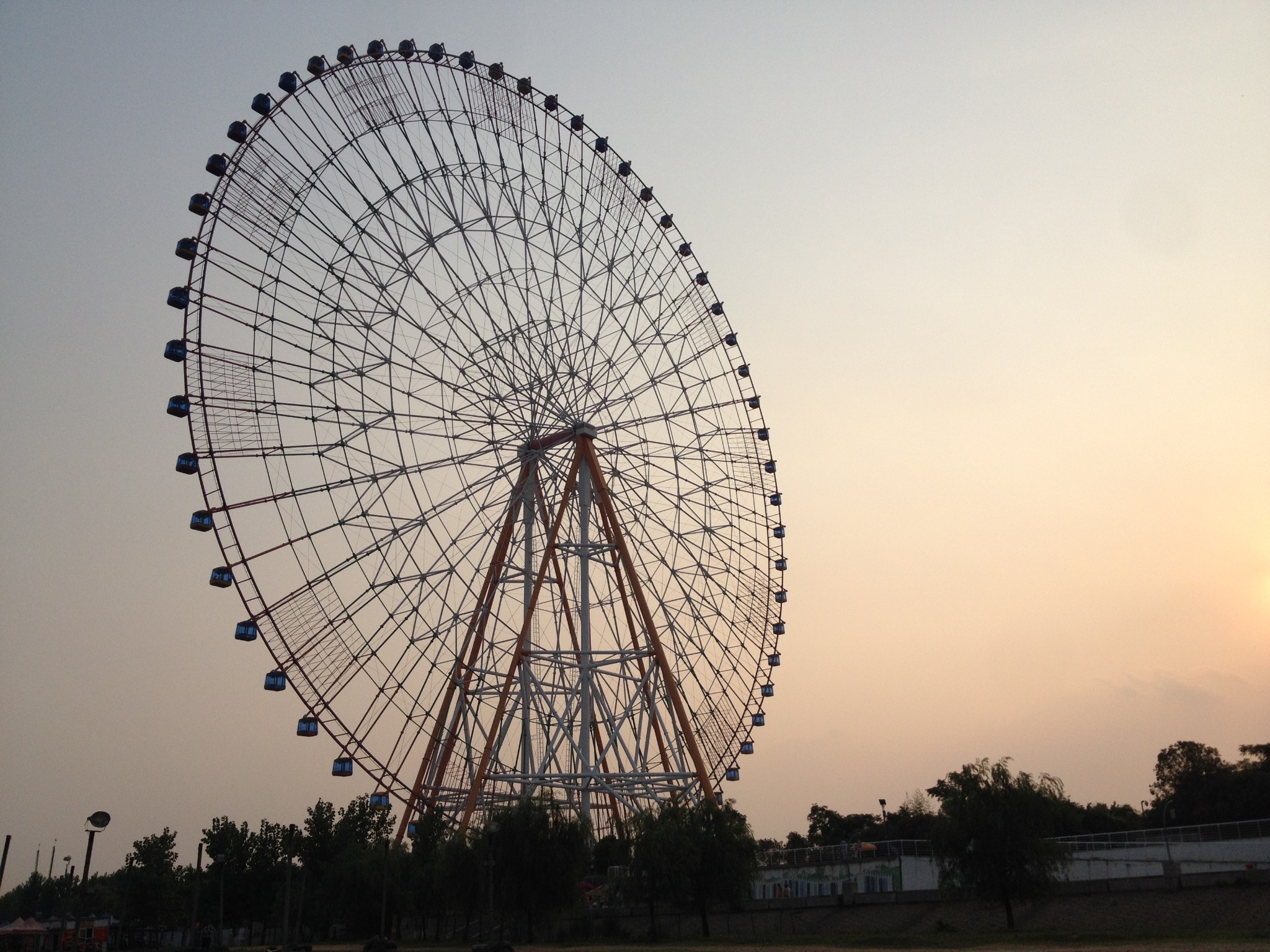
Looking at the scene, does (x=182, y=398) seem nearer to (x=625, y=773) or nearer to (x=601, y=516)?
(x=601, y=516)

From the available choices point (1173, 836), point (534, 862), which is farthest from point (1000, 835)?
Answer: point (534, 862)

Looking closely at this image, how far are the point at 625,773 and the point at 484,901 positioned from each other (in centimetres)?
607

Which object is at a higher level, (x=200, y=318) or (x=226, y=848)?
(x=200, y=318)

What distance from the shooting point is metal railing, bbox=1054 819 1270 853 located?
3541 centimetres

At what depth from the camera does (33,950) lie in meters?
62.0

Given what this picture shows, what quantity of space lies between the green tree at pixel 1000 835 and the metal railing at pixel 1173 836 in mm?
3215

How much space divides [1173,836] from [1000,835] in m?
8.74

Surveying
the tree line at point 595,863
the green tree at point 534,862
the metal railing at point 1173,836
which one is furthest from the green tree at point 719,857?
the metal railing at point 1173,836

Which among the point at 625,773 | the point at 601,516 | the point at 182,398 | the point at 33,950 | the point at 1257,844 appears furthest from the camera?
the point at 33,950

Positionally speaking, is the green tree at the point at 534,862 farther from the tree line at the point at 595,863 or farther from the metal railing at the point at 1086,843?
the metal railing at the point at 1086,843

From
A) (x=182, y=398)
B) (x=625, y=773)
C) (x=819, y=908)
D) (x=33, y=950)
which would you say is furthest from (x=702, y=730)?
(x=33, y=950)

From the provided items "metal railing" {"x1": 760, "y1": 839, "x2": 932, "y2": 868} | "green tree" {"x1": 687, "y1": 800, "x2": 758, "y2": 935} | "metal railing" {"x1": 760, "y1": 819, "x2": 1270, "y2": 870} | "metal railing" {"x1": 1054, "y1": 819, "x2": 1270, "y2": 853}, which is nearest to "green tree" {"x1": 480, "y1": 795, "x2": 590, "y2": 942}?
"green tree" {"x1": 687, "y1": 800, "x2": 758, "y2": 935}

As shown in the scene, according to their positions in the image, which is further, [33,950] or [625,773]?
[33,950]

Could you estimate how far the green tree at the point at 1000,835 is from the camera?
33.6m
